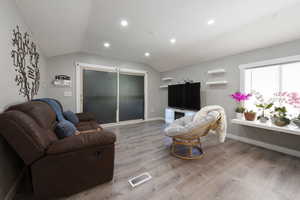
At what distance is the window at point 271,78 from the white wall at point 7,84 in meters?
4.48

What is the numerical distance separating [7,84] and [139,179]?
2078 millimetres

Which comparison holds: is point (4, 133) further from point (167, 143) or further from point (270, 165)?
point (270, 165)

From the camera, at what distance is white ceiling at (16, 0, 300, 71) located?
1.94m

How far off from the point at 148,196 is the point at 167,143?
5.21 feet

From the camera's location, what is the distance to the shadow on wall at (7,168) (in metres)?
1.25

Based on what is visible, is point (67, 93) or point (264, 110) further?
point (67, 93)

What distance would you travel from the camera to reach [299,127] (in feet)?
7.14

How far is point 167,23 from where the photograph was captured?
251cm

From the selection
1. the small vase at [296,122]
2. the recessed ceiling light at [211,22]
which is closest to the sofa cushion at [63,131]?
the recessed ceiling light at [211,22]

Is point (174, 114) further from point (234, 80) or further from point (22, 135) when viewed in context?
point (22, 135)

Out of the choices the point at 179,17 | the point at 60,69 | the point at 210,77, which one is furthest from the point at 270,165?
the point at 60,69

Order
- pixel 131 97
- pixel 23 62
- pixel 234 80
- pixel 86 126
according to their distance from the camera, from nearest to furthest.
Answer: pixel 23 62 → pixel 86 126 → pixel 234 80 → pixel 131 97

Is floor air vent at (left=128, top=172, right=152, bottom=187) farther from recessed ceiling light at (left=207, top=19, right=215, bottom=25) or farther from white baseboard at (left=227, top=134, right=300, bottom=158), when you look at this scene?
recessed ceiling light at (left=207, top=19, right=215, bottom=25)

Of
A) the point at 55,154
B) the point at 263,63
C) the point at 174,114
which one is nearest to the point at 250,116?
the point at 263,63
